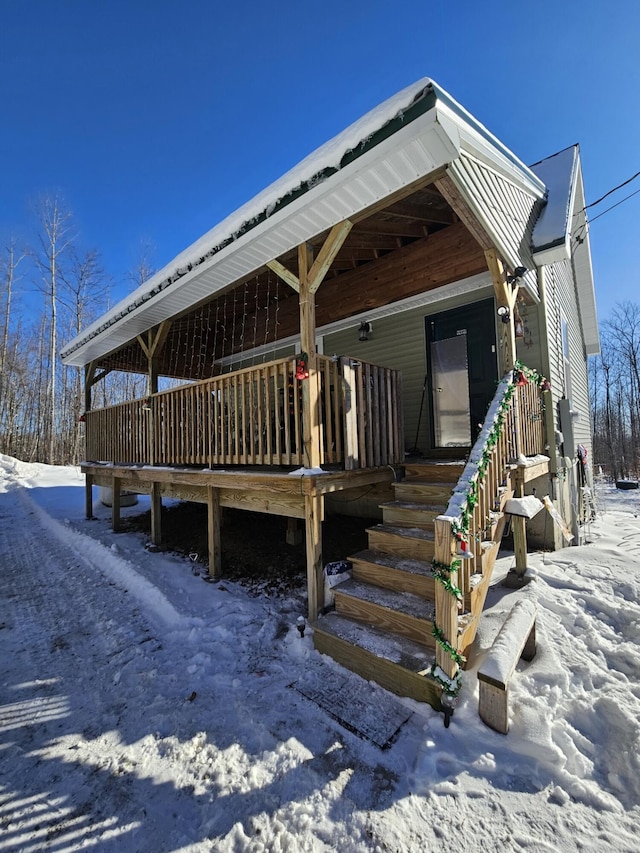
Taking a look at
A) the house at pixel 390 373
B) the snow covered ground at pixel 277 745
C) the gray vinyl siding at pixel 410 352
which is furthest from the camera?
the gray vinyl siding at pixel 410 352

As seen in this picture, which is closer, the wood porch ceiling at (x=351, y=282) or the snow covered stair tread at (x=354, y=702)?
the snow covered stair tread at (x=354, y=702)

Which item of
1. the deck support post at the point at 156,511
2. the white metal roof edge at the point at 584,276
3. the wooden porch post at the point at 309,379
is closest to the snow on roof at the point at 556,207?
the white metal roof edge at the point at 584,276

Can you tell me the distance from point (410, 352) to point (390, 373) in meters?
1.81

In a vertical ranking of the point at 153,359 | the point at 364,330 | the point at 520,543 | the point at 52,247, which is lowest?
the point at 520,543

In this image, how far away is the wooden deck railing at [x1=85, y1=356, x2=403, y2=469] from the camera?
12.3 feet

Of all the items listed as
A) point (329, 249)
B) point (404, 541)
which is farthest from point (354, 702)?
point (329, 249)

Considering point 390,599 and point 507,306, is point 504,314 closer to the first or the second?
point 507,306

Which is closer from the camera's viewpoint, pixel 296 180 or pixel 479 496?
pixel 479 496

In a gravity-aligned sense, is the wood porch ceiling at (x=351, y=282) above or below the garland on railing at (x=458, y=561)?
above

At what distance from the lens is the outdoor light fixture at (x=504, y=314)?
387 cm

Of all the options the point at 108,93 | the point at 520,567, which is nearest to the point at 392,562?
the point at 520,567

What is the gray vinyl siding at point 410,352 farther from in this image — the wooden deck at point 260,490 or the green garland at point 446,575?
the green garland at point 446,575

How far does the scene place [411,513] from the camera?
3.52 metres

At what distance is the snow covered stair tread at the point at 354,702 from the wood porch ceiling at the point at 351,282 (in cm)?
377
